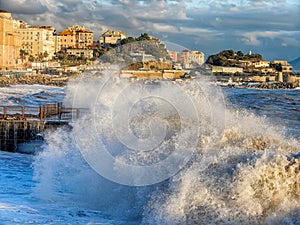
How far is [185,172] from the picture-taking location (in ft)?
28.2

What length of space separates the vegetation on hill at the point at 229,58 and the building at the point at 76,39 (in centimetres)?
3567

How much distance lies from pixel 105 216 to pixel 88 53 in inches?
5442

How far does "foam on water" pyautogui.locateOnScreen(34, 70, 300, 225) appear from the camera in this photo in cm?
757

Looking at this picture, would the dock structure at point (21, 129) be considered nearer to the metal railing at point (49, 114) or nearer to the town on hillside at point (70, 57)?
the metal railing at point (49, 114)

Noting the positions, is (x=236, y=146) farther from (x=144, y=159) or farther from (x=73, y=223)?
(x=73, y=223)

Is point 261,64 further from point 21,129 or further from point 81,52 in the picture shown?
point 21,129

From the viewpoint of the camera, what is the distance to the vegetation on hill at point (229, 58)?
542 feet

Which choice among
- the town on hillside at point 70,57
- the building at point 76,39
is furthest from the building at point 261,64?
the building at point 76,39

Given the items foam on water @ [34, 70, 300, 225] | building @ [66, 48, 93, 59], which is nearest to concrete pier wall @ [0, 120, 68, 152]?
foam on water @ [34, 70, 300, 225]

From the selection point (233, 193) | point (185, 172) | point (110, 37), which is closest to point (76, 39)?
point (110, 37)

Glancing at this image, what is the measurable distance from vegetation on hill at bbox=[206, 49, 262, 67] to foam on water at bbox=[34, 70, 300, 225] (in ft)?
474

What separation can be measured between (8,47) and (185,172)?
105163mm

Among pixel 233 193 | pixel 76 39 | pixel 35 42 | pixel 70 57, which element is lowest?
pixel 233 193

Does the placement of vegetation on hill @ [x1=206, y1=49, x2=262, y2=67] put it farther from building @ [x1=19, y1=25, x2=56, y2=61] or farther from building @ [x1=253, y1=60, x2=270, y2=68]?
building @ [x1=19, y1=25, x2=56, y2=61]
